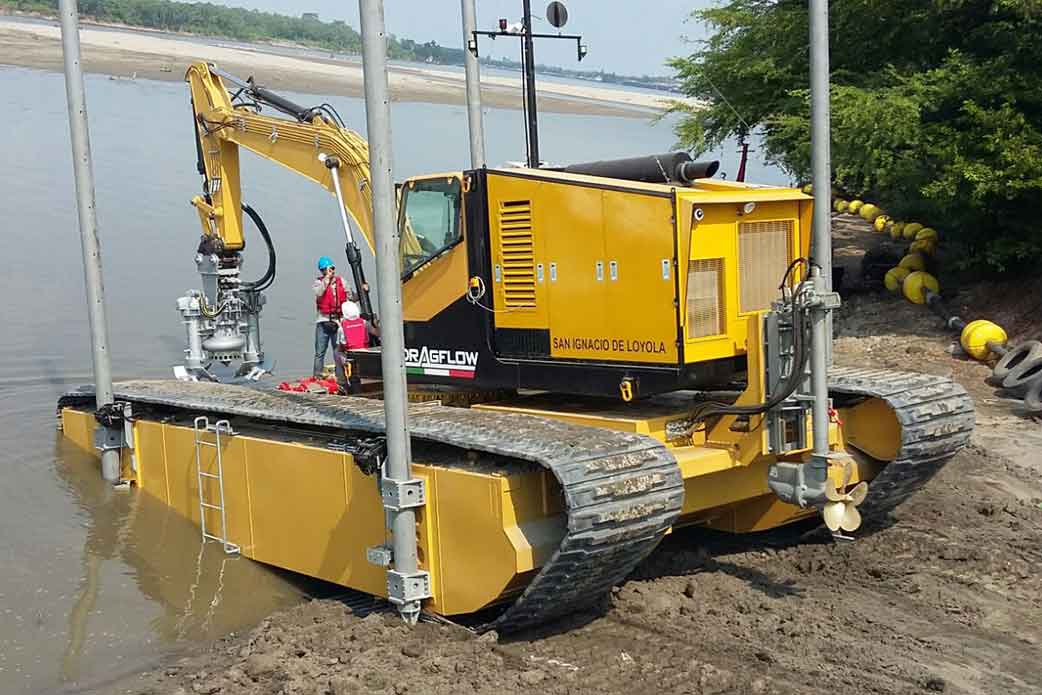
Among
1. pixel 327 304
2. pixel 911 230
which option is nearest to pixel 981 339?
pixel 911 230

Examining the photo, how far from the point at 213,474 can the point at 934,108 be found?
11.2m

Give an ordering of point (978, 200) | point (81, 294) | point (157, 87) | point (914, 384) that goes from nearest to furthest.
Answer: point (914, 384) → point (978, 200) → point (81, 294) → point (157, 87)

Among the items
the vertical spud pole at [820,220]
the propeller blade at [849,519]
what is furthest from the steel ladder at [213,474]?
the propeller blade at [849,519]

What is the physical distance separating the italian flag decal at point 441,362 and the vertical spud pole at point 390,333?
4.35 ft

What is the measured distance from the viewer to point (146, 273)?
23078mm

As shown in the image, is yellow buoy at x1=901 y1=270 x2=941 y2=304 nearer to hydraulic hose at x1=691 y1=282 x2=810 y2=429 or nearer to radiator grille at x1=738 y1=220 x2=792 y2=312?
radiator grille at x1=738 y1=220 x2=792 y2=312

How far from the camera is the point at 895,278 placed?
19125 millimetres

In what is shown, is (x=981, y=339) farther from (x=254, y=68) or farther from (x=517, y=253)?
(x=254, y=68)

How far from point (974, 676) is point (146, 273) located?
1920 centimetres

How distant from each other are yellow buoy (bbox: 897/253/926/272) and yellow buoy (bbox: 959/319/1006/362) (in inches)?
146

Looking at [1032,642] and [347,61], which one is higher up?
[347,61]

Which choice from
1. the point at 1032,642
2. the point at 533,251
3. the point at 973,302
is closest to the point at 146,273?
the point at 973,302

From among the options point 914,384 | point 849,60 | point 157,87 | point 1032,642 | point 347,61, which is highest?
point 347,61

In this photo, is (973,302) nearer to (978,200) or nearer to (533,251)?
(978,200)
